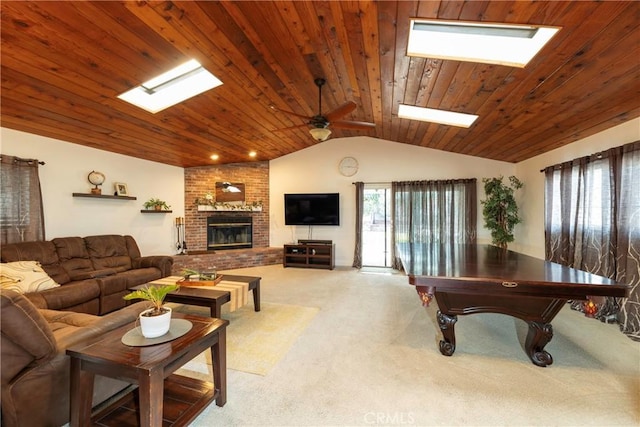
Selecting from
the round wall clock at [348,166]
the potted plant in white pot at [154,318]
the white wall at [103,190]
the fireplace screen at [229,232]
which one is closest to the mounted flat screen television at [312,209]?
the round wall clock at [348,166]

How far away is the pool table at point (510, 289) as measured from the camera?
1943mm

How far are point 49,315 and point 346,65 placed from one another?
3.44 meters

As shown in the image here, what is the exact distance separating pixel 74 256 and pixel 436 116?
5.53m

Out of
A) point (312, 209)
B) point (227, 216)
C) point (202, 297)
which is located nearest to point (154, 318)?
point (202, 297)

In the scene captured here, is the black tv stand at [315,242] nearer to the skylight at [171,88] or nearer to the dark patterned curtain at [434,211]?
the dark patterned curtain at [434,211]

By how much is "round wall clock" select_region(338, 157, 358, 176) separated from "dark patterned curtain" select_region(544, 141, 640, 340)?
3557 millimetres

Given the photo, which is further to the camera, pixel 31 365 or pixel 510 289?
pixel 510 289

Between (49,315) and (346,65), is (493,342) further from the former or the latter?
(49,315)

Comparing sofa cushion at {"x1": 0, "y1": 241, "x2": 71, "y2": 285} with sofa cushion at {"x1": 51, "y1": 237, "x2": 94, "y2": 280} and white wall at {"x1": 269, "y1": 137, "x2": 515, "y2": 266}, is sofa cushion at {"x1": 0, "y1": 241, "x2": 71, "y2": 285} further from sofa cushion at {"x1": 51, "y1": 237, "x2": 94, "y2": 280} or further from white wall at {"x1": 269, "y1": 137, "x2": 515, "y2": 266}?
white wall at {"x1": 269, "y1": 137, "x2": 515, "y2": 266}

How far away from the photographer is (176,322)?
72.1 inches

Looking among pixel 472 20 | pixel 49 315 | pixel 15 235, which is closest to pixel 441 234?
pixel 472 20

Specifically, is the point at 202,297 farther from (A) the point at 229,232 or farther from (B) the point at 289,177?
(B) the point at 289,177

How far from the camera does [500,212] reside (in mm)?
5109

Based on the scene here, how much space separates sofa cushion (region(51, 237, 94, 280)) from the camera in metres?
3.59
